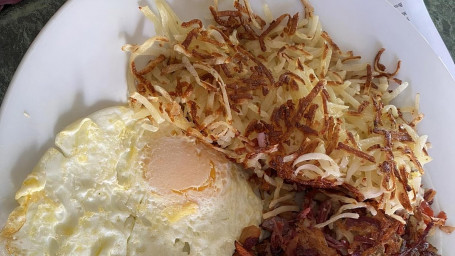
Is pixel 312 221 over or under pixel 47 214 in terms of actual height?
under

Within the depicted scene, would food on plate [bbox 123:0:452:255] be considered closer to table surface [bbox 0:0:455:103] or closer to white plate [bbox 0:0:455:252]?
white plate [bbox 0:0:455:252]

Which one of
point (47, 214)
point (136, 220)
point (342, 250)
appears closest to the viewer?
point (47, 214)

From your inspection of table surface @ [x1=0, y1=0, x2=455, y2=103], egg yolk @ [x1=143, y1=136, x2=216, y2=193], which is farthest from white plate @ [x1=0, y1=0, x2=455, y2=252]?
table surface @ [x1=0, y1=0, x2=455, y2=103]

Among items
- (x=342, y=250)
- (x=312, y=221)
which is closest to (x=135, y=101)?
(x=312, y=221)

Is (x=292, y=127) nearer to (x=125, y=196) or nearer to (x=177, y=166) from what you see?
(x=177, y=166)

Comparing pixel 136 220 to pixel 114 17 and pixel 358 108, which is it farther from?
pixel 358 108

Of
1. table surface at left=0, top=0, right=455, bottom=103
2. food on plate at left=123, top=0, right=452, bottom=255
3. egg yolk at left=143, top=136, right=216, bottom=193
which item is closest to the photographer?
egg yolk at left=143, top=136, right=216, bottom=193
